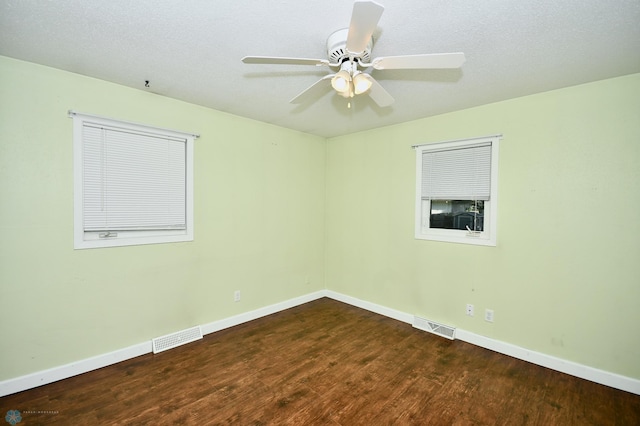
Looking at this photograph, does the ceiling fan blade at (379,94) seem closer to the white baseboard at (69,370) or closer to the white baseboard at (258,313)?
the white baseboard at (258,313)

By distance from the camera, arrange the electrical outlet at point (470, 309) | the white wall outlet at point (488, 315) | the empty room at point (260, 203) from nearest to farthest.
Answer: the empty room at point (260, 203) < the white wall outlet at point (488, 315) < the electrical outlet at point (470, 309)

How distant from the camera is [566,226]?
98.6 inches

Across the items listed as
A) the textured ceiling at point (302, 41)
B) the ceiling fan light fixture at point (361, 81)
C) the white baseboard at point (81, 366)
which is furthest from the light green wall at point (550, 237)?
the white baseboard at point (81, 366)

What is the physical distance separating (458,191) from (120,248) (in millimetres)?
3502

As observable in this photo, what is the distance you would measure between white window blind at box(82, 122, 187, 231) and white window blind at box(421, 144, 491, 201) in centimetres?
280

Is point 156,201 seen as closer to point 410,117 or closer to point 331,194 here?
point 331,194

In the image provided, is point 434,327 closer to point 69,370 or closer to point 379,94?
point 379,94

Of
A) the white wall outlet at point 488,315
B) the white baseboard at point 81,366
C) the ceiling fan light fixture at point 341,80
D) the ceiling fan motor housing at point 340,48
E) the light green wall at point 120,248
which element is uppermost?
the ceiling fan motor housing at point 340,48

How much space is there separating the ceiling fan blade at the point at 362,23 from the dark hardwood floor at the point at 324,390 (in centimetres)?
236

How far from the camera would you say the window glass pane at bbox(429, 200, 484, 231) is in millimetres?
3064

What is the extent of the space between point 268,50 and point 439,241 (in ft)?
8.71

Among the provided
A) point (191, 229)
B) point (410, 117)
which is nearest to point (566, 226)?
point (410, 117)


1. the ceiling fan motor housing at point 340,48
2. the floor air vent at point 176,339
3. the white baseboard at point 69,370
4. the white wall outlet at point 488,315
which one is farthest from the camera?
the white wall outlet at point 488,315

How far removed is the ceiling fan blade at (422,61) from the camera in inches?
59.4
